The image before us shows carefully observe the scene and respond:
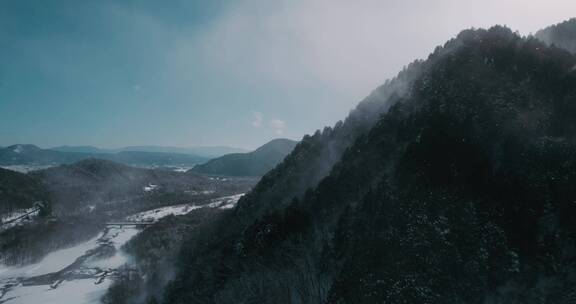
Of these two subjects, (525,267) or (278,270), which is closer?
(525,267)

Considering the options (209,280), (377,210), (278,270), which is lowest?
(209,280)

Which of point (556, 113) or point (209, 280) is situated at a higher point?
point (556, 113)

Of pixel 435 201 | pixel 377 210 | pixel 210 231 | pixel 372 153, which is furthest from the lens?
pixel 210 231

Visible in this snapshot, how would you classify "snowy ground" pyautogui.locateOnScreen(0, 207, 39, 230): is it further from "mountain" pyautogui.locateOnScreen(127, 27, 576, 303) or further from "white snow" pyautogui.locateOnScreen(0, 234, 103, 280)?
"mountain" pyautogui.locateOnScreen(127, 27, 576, 303)

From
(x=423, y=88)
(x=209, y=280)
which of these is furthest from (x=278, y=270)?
(x=423, y=88)

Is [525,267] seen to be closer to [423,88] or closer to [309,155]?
[423,88]

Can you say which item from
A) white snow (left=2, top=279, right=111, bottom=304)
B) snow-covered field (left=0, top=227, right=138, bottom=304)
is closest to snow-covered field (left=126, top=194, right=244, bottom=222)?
snow-covered field (left=0, top=227, right=138, bottom=304)

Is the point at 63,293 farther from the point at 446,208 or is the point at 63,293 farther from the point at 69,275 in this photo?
the point at 446,208

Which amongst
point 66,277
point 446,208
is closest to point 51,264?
point 66,277

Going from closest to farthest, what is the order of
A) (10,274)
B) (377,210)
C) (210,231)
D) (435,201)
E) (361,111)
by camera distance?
(435,201)
(377,210)
(361,111)
(210,231)
(10,274)
